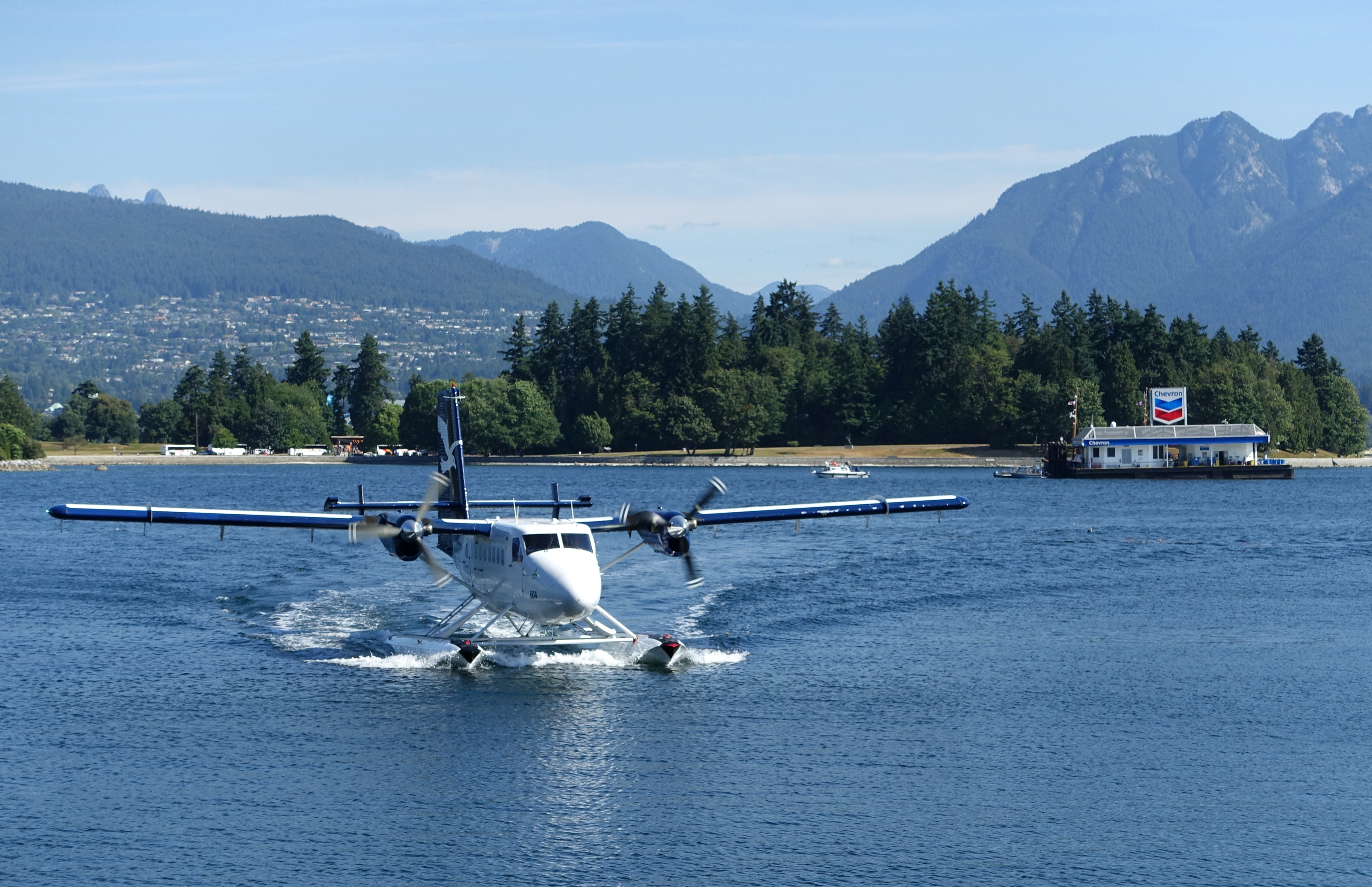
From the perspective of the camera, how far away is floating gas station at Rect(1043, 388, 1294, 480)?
126875 millimetres

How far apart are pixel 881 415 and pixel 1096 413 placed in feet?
84.5

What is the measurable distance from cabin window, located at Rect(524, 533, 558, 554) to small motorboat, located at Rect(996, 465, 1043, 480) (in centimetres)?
10565

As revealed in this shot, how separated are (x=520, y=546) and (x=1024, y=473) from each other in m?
109

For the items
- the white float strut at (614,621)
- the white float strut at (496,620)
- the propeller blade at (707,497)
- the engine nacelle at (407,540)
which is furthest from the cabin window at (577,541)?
the engine nacelle at (407,540)

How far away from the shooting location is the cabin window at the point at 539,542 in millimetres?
31547

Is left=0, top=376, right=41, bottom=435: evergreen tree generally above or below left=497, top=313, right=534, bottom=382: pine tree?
below

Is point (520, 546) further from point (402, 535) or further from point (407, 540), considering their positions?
point (402, 535)

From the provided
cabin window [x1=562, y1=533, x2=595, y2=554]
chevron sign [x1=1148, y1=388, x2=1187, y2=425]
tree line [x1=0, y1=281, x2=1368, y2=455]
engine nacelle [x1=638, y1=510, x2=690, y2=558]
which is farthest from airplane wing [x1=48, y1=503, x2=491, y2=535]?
tree line [x1=0, y1=281, x2=1368, y2=455]

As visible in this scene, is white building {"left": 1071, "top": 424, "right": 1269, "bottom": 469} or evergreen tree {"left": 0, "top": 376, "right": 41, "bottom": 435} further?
evergreen tree {"left": 0, "top": 376, "right": 41, "bottom": 435}

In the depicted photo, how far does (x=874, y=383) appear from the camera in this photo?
6599 inches

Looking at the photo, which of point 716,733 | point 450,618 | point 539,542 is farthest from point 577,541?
point 716,733

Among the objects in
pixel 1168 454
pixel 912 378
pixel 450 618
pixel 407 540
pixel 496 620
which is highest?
pixel 912 378

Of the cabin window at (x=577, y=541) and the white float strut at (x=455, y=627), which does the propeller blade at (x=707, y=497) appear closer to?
the cabin window at (x=577, y=541)

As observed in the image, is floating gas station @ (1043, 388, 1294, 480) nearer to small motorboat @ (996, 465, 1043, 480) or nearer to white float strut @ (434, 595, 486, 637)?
small motorboat @ (996, 465, 1043, 480)
